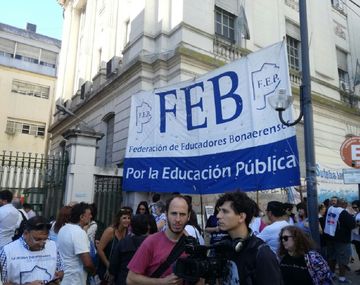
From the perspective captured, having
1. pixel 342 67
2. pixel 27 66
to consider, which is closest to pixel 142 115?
pixel 342 67

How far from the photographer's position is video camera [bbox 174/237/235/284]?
6.93 feet

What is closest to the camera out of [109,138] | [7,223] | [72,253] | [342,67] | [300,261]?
[300,261]

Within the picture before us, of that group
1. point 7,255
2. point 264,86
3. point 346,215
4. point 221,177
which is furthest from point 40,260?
point 346,215

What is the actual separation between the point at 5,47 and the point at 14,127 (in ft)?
23.7

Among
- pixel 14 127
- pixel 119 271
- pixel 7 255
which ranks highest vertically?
pixel 14 127

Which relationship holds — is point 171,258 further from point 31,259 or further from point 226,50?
point 226,50

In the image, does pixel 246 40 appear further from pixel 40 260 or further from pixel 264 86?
pixel 40 260

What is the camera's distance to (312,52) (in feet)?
56.0

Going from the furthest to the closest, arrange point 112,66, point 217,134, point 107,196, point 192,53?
point 112,66, point 192,53, point 107,196, point 217,134

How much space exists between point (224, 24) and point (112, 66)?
5.09 m

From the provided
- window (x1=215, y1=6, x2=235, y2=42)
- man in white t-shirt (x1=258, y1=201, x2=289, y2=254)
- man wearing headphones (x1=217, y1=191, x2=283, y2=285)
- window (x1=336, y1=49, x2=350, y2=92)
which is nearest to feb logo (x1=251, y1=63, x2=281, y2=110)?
man in white t-shirt (x1=258, y1=201, x2=289, y2=254)

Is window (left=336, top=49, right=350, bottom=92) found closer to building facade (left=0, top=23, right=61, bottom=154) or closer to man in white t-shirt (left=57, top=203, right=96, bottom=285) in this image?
man in white t-shirt (left=57, top=203, right=96, bottom=285)

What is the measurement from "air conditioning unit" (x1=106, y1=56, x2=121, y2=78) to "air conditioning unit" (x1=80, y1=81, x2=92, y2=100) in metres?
2.21

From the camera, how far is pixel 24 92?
28.6 metres
